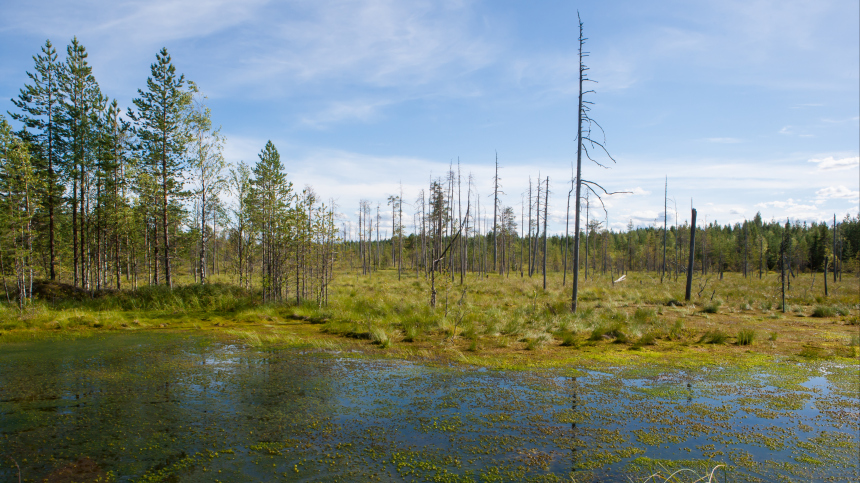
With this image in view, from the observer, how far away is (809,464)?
505 centimetres

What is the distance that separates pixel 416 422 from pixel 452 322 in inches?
351

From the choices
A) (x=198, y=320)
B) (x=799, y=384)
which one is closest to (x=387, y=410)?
(x=799, y=384)

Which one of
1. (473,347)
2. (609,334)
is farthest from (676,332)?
(473,347)

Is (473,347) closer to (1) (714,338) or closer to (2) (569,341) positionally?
(2) (569,341)

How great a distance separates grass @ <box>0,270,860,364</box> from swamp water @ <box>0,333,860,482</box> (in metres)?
2.47

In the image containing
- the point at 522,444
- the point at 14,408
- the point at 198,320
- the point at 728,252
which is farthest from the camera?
the point at 728,252

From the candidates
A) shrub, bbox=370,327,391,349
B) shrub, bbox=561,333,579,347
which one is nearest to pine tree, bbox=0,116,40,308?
shrub, bbox=370,327,391,349

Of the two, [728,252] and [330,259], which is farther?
[728,252]

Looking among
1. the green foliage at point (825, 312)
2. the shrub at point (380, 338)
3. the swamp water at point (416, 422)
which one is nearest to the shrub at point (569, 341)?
the swamp water at point (416, 422)

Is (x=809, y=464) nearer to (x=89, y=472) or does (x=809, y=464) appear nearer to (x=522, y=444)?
(x=522, y=444)

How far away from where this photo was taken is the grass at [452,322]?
12.2 m

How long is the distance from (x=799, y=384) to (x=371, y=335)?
1049 centimetres

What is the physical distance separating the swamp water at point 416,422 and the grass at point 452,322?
2466 mm

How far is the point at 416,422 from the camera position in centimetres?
636
